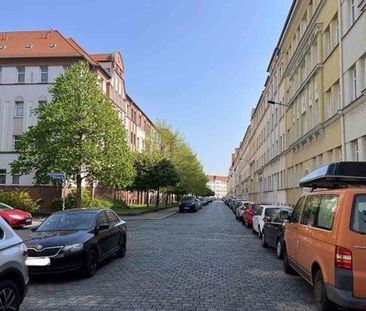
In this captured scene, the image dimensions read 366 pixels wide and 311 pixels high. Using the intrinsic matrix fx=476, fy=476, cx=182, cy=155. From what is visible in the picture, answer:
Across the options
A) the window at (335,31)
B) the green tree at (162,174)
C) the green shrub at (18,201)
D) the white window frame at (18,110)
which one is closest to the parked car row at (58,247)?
the window at (335,31)

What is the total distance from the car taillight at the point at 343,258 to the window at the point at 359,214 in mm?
300

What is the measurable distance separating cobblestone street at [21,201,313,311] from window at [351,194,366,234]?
200cm

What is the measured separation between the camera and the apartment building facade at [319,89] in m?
17.8

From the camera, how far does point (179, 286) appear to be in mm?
8953

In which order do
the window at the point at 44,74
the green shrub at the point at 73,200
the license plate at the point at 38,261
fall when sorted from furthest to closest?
1. the window at the point at 44,74
2. the green shrub at the point at 73,200
3. the license plate at the point at 38,261

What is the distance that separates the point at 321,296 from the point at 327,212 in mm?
1190

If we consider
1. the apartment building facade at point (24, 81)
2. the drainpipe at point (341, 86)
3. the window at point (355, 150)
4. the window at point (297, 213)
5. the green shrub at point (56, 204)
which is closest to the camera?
the window at point (297, 213)

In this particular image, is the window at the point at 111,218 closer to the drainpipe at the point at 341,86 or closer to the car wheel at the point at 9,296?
the car wheel at the point at 9,296

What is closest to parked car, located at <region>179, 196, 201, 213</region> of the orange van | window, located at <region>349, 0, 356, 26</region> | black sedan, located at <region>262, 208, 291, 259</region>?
window, located at <region>349, 0, 356, 26</region>

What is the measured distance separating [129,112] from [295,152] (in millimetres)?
33936

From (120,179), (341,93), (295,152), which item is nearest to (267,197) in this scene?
(295,152)

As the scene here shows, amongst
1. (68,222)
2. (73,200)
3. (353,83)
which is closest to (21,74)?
(73,200)

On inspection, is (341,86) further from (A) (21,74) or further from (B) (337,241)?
(A) (21,74)

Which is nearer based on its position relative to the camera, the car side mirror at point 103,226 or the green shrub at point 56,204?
the car side mirror at point 103,226
